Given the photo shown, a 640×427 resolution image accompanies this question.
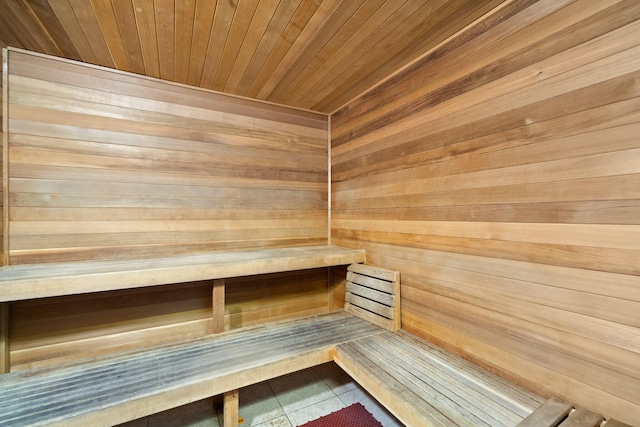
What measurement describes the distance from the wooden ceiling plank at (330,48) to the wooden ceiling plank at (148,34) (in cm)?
84

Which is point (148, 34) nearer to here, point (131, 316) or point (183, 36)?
point (183, 36)

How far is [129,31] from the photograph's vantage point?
152cm

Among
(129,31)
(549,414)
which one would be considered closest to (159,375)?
(549,414)

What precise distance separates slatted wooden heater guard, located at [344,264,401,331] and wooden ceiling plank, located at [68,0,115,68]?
7.14 ft

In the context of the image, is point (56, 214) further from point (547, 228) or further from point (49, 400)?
point (547, 228)

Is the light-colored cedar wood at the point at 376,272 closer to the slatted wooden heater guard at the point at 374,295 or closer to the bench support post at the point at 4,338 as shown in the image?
the slatted wooden heater guard at the point at 374,295

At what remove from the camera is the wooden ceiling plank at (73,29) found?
4.39 feet

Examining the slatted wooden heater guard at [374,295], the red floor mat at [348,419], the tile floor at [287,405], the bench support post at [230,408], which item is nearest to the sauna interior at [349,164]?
the slatted wooden heater guard at [374,295]

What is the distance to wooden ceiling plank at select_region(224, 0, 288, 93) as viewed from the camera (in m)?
1.36

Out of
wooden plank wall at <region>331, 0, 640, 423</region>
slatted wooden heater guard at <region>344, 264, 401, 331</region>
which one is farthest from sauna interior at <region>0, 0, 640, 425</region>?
slatted wooden heater guard at <region>344, 264, 401, 331</region>

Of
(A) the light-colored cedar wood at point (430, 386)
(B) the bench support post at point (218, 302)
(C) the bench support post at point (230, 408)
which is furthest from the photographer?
(B) the bench support post at point (218, 302)

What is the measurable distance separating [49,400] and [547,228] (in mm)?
2333

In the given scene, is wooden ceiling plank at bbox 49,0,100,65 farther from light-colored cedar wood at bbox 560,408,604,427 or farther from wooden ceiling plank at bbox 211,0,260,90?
light-colored cedar wood at bbox 560,408,604,427

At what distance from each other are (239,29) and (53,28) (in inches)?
39.5
